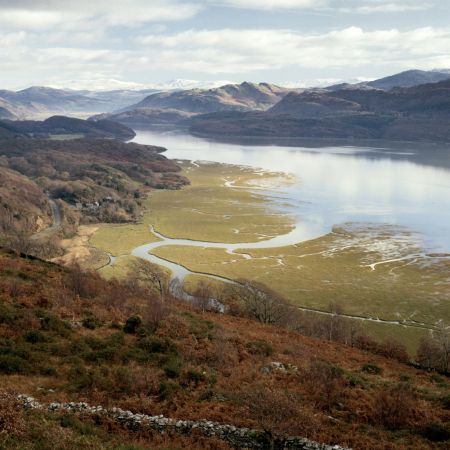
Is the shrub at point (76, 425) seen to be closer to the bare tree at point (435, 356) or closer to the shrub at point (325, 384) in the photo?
the shrub at point (325, 384)

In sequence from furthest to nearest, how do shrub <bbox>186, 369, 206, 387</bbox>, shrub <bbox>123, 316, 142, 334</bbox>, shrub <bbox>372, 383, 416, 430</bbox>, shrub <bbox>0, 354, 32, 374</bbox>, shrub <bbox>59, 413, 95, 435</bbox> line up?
shrub <bbox>123, 316, 142, 334</bbox>, shrub <bbox>186, 369, 206, 387</bbox>, shrub <bbox>0, 354, 32, 374</bbox>, shrub <bbox>372, 383, 416, 430</bbox>, shrub <bbox>59, 413, 95, 435</bbox>

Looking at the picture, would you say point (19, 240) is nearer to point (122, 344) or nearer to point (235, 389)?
point (122, 344)

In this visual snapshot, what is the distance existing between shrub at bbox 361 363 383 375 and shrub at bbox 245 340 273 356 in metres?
6.85

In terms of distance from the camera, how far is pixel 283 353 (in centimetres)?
3694

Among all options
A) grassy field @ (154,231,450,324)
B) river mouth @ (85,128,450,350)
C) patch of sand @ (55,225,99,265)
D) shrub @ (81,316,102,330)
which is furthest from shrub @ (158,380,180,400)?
patch of sand @ (55,225,99,265)

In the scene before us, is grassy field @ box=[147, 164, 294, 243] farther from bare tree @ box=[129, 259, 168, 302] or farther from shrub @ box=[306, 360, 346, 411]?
shrub @ box=[306, 360, 346, 411]

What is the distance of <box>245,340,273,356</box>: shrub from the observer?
35509 millimetres

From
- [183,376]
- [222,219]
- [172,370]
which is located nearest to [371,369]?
[183,376]

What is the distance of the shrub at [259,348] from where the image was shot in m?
35.5

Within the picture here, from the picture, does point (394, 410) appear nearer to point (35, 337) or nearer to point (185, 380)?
point (185, 380)

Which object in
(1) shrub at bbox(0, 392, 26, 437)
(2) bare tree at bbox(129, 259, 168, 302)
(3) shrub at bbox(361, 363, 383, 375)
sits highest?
(1) shrub at bbox(0, 392, 26, 437)

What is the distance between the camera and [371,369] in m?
35.7

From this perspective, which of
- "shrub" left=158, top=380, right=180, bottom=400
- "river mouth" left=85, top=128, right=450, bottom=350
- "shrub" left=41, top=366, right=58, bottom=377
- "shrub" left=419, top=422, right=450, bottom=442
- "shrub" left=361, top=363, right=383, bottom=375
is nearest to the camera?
"shrub" left=419, top=422, right=450, bottom=442

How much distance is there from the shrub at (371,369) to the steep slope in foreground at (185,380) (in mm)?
112
